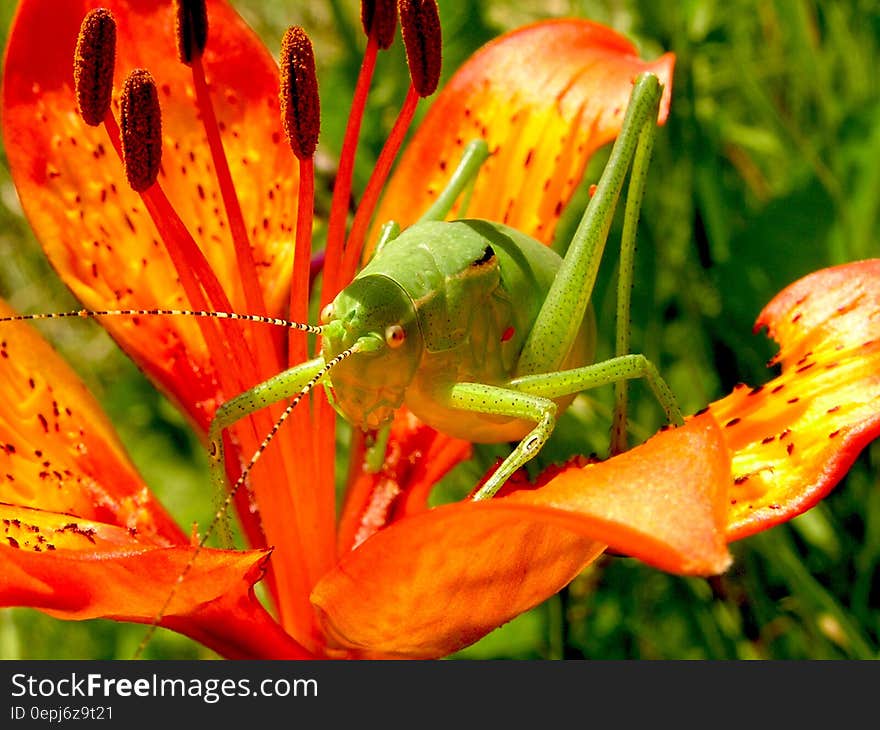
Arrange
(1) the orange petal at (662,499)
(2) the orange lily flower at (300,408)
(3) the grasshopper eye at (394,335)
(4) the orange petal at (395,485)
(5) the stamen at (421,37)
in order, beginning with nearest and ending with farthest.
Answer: (1) the orange petal at (662,499) → (2) the orange lily flower at (300,408) → (3) the grasshopper eye at (394,335) → (5) the stamen at (421,37) → (4) the orange petal at (395,485)

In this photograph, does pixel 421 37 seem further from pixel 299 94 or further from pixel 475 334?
pixel 475 334

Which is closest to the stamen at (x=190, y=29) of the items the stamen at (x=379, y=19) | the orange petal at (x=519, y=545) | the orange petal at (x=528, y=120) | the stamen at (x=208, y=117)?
the stamen at (x=208, y=117)

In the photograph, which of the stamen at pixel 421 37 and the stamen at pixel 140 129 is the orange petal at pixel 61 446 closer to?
the stamen at pixel 140 129

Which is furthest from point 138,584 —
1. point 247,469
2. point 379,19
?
point 379,19

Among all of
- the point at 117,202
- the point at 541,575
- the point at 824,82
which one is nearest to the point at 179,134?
the point at 117,202

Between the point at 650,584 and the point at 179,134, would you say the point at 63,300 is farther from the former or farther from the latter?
the point at 650,584

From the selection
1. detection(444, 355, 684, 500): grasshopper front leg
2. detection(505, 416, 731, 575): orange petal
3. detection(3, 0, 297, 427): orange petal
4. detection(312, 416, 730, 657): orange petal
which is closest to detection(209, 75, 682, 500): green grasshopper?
detection(444, 355, 684, 500): grasshopper front leg
